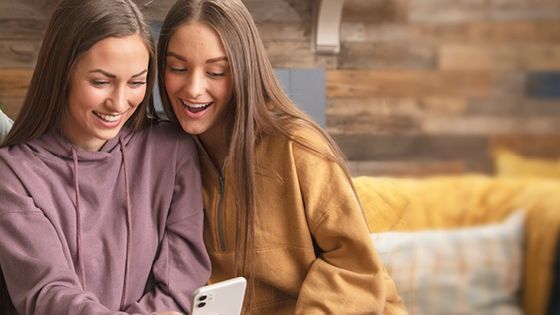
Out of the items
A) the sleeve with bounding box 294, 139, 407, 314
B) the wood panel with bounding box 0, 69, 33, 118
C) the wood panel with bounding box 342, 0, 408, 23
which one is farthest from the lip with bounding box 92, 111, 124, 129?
the wood panel with bounding box 0, 69, 33, 118

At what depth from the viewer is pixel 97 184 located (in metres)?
1.01

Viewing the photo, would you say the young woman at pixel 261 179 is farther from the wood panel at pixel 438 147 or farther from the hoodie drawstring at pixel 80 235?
the wood panel at pixel 438 147

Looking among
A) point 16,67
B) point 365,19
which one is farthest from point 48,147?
point 16,67

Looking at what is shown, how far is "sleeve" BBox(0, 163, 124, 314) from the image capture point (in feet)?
2.99

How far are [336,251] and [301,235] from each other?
53 mm

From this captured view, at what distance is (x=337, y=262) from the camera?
40.6 inches

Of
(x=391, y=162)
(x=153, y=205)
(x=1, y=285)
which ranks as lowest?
(x=1, y=285)

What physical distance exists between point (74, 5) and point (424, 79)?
37.7 inches

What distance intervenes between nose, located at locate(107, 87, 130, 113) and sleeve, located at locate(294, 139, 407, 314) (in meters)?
0.24

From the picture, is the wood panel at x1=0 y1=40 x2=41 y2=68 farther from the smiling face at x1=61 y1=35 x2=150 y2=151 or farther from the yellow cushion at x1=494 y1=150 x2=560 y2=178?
the yellow cushion at x1=494 y1=150 x2=560 y2=178

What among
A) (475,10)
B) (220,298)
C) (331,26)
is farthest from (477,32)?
(220,298)

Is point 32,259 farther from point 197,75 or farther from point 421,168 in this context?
point 421,168

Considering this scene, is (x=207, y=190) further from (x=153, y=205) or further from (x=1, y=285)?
(x=1, y=285)

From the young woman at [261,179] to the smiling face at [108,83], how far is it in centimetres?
5
